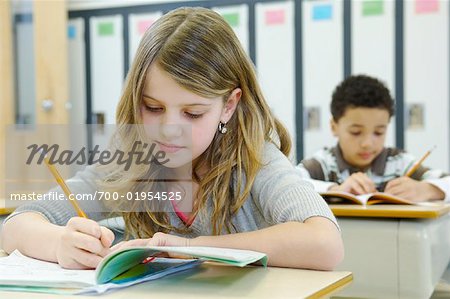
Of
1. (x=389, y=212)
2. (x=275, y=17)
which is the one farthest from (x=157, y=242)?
(x=275, y=17)

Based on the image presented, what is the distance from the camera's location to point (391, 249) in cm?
164

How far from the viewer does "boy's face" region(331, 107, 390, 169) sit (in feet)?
8.53

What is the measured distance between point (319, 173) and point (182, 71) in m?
1.52

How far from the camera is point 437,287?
187 cm

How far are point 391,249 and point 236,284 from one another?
86cm

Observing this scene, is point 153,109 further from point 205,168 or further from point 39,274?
point 39,274

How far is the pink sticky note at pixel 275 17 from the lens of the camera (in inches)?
150

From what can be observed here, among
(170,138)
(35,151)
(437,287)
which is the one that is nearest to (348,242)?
(437,287)

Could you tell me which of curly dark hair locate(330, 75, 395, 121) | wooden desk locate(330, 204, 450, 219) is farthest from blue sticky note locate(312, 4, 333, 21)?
wooden desk locate(330, 204, 450, 219)

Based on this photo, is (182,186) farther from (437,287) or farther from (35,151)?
(437,287)

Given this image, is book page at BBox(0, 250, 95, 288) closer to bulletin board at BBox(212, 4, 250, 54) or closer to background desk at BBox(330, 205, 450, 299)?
background desk at BBox(330, 205, 450, 299)

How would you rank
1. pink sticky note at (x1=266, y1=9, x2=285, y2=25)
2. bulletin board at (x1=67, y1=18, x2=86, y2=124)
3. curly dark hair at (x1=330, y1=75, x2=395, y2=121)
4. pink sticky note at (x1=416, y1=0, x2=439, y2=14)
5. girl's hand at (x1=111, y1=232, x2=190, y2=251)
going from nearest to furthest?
girl's hand at (x1=111, y1=232, x2=190, y2=251), curly dark hair at (x1=330, y1=75, x2=395, y2=121), pink sticky note at (x1=416, y1=0, x2=439, y2=14), pink sticky note at (x1=266, y1=9, x2=285, y2=25), bulletin board at (x1=67, y1=18, x2=86, y2=124)

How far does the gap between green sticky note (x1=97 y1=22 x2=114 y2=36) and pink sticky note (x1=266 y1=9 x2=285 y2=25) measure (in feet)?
3.42

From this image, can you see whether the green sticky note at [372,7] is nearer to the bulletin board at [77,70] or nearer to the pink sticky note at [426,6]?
the pink sticky note at [426,6]
